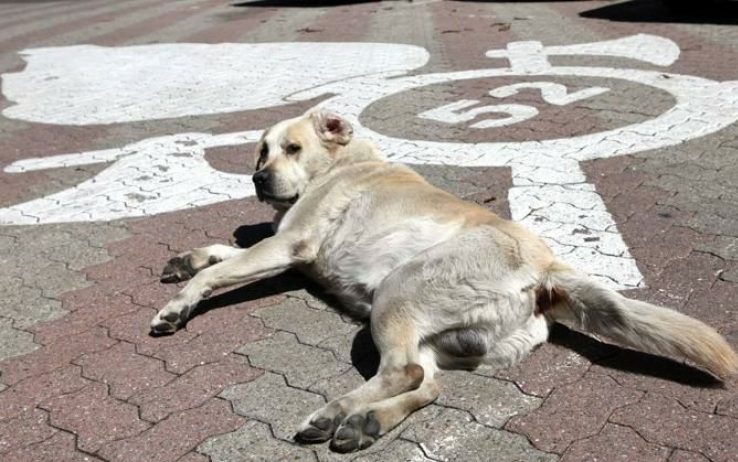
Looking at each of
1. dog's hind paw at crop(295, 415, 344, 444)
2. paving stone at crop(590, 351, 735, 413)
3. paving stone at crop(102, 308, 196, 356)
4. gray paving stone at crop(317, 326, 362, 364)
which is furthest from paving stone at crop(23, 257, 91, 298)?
paving stone at crop(590, 351, 735, 413)

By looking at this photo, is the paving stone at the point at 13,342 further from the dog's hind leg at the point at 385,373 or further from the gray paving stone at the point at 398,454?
the gray paving stone at the point at 398,454

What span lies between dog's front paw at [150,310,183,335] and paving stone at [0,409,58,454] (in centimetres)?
79

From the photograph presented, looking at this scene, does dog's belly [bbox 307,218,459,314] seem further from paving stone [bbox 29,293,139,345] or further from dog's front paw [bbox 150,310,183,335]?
paving stone [bbox 29,293,139,345]

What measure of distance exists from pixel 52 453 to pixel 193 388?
0.68 m

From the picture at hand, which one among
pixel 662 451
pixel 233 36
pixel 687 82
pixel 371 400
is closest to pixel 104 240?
pixel 371 400

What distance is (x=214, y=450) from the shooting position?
336 centimetres

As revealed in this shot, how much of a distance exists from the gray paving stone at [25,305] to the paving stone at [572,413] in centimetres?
281

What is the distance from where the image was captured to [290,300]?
15.6ft

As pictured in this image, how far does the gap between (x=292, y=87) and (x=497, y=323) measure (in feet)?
24.1

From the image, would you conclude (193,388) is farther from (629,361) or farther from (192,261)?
(629,361)

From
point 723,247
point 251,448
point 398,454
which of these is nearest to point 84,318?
point 251,448

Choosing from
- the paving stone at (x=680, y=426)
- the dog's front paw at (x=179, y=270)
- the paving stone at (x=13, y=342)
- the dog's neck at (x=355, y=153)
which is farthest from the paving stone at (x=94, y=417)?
the dog's neck at (x=355, y=153)

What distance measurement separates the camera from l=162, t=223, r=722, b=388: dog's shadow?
145 inches

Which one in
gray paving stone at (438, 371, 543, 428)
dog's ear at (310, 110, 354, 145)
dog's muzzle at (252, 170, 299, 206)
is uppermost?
dog's ear at (310, 110, 354, 145)
